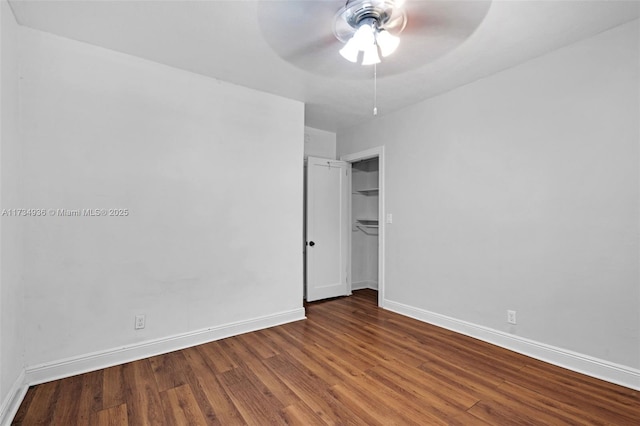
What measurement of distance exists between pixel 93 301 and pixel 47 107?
→ 62.1 inches

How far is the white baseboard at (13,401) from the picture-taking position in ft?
5.77

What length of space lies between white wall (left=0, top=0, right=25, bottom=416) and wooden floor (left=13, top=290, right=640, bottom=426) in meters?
0.27

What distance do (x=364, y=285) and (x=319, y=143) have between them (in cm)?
261

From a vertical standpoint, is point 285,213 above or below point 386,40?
below

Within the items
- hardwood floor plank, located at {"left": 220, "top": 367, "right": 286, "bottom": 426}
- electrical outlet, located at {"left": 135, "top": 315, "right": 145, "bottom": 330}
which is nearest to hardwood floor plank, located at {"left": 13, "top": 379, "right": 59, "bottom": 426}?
electrical outlet, located at {"left": 135, "top": 315, "right": 145, "bottom": 330}

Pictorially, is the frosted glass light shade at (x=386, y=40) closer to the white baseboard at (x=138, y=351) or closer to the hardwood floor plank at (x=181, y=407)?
the hardwood floor plank at (x=181, y=407)

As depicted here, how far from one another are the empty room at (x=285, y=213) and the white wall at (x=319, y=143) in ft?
3.64

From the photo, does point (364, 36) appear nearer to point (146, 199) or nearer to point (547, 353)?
point (146, 199)

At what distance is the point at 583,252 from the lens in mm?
2375

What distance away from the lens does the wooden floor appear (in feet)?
6.04

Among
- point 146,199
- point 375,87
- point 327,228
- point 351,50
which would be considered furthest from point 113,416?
point 375,87

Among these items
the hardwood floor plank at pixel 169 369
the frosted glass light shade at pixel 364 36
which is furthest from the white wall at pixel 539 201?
the hardwood floor plank at pixel 169 369

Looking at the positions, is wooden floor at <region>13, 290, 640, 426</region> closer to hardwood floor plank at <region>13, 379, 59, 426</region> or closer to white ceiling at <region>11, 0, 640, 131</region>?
hardwood floor plank at <region>13, 379, 59, 426</region>

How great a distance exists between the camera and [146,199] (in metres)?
2.67
